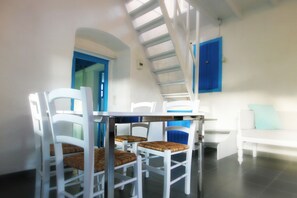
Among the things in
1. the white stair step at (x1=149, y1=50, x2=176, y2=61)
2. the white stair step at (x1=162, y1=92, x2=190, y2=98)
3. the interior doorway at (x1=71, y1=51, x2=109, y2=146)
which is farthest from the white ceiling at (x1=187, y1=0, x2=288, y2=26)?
the interior doorway at (x1=71, y1=51, x2=109, y2=146)

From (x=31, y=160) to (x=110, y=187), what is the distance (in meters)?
1.58

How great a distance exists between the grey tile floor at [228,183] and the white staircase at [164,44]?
134 cm

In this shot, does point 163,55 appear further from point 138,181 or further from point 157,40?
point 138,181

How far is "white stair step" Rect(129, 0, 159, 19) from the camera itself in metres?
2.64

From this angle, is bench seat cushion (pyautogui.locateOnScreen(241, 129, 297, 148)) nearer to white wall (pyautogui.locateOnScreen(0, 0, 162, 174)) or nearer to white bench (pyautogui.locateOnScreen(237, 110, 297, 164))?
white bench (pyautogui.locateOnScreen(237, 110, 297, 164))

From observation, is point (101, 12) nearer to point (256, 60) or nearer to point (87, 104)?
point (87, 104)

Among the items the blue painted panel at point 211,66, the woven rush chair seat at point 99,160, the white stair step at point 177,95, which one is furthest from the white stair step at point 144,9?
the woven rush chair seat at point 99,160

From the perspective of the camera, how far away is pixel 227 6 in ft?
10.6

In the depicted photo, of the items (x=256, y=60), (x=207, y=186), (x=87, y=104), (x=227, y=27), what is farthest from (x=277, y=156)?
(x=87, y=104)

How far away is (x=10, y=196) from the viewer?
157 centimetres

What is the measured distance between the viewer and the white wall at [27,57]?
1923 mm

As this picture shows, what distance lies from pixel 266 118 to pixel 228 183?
1644 millimetres

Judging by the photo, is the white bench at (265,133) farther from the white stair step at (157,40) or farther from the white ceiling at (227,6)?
the white ceiling at (227,6)

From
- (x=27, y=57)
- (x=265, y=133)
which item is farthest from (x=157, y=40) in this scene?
(x=265, y=133)
